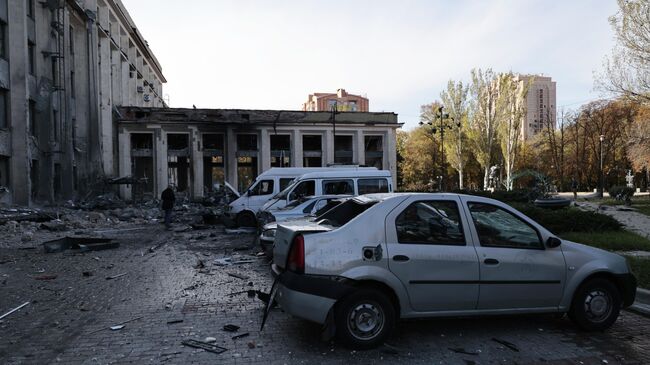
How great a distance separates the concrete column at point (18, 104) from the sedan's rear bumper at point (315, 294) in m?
26.2

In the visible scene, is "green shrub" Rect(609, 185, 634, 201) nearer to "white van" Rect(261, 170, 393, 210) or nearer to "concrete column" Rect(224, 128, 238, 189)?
"white van" Rect(261, 170, 393, 210)

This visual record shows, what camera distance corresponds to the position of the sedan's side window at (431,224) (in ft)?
16.2

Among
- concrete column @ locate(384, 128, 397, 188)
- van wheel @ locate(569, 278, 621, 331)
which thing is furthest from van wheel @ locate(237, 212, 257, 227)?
concrete column @ locate(384, 128, 397, 188)

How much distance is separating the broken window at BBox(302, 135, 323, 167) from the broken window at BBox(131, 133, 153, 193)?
Answer: 17.5m

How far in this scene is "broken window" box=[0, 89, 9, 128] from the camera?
81.9 ft

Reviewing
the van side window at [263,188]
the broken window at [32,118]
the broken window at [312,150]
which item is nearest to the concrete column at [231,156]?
the broken window at [312,150]

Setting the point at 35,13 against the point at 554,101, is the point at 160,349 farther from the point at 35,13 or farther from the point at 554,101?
the point at 554,101

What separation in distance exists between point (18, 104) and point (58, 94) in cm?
655

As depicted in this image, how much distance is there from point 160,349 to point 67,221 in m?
18.3

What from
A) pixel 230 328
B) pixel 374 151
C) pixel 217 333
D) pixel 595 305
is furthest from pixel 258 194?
pixel 374 151

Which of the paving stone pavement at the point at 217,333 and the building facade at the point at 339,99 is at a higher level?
the building facade at the point at 339,99

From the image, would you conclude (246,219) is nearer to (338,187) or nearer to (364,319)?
(338,187)

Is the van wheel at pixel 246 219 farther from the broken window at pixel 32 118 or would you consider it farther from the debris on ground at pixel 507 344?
the broken window at pixel 32 118

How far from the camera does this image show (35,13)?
28422 millimetres
